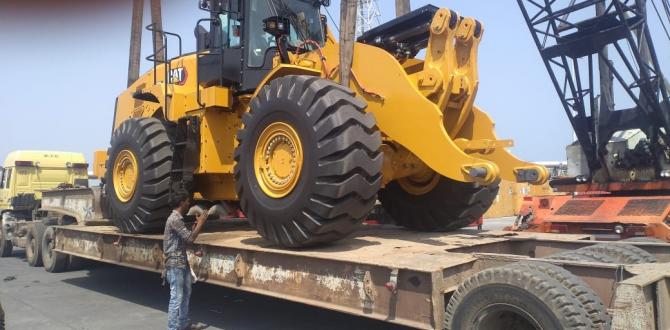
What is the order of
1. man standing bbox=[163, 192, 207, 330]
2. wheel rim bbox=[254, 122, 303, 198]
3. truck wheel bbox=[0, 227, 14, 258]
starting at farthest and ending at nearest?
truck wheel bbox=[0, 227, 14, 258], man standing bbox=[163, 192, 207, 330], wheel rim bbox=[254, 122, 303, 198]

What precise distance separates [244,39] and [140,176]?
2.15 meters

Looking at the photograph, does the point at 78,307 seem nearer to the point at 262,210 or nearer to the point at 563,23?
the point at 262,210

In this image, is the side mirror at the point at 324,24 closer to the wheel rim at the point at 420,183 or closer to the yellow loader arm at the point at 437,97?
the yellow loader arm at the point at 437,97

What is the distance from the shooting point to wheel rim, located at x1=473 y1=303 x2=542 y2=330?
3.64 meters

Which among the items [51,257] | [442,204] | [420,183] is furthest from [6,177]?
[442,204]

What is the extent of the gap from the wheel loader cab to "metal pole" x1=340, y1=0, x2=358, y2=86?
1172mm

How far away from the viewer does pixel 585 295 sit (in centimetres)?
340

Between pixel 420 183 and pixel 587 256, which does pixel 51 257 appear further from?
pixel 587 256

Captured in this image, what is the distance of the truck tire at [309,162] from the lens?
16.1ft

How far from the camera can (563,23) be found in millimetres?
13648

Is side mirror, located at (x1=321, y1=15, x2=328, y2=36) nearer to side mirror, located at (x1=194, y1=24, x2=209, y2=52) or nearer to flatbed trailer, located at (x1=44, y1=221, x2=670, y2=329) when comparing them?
side mirror, located at (x1=194, y1=24, x2=209, y2=52)

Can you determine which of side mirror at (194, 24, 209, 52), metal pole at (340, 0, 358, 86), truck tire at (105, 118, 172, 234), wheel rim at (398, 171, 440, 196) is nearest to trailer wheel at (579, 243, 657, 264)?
wheel rim at (398, 171, 440, 196)

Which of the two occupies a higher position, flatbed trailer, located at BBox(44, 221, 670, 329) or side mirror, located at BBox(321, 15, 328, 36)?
side mirror, located at BBox(321, 15, 328, 36)

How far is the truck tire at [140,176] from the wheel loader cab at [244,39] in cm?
97
